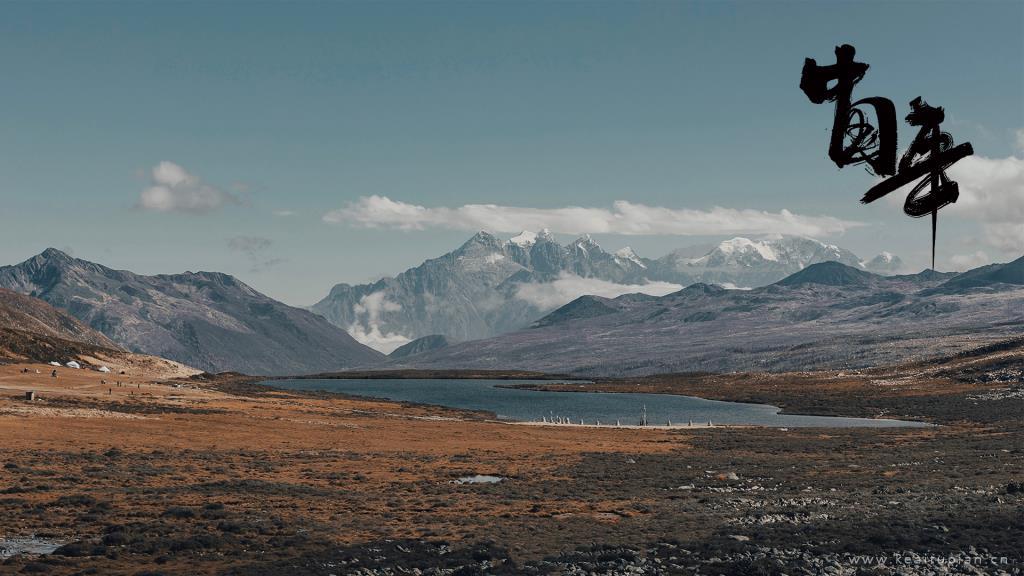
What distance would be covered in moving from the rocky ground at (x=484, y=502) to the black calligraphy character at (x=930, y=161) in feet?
87.1

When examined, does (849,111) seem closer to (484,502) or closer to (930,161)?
(930,161)

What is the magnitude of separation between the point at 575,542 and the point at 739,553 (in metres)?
7.61

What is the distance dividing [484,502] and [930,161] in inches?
1820

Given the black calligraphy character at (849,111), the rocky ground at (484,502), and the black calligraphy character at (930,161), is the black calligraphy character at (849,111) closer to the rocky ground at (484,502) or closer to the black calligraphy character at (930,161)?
the black calligraphy character at (930,161)

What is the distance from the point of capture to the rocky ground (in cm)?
3688

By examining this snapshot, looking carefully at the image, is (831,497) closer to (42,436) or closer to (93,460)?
(93,460)

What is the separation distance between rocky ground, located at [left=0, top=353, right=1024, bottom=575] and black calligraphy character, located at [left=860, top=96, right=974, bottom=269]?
87.1 ft

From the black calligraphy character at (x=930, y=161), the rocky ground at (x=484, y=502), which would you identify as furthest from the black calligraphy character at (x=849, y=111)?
the rocky ground at (x=484, y=502)

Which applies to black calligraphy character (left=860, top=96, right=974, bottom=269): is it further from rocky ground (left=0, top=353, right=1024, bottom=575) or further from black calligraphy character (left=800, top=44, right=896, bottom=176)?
rocky ground (left=0, top=353, right=1024, bottom=575)

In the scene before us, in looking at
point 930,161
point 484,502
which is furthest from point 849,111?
point 484,502

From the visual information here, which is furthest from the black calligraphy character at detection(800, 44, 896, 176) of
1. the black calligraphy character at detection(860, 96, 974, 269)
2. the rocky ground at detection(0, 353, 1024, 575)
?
the rocky ground at detection(0, 353, 1024, 575)

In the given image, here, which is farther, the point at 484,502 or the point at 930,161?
the point at 484,502

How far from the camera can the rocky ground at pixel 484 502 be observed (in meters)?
36.9

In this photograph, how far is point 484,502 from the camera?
2144 inches
